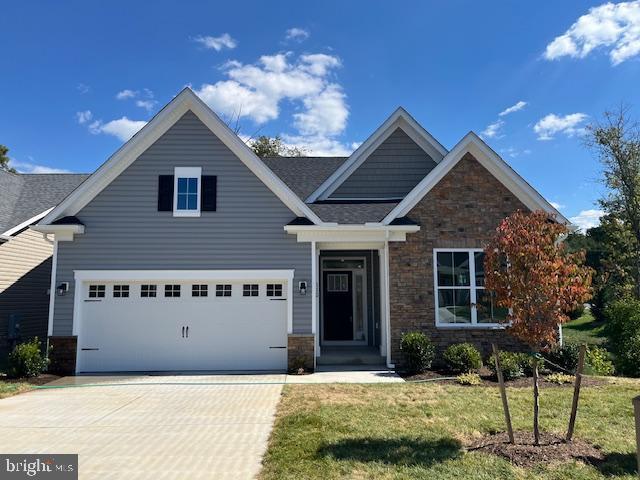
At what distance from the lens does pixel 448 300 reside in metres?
12.3

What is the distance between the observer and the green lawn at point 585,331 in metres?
22.8

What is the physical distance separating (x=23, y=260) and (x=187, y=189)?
295 inches

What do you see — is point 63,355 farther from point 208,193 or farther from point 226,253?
point 208,193

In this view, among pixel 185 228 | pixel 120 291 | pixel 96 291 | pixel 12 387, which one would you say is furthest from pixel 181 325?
pixel 12 387

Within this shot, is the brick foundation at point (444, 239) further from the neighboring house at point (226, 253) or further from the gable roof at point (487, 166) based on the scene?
the gable roof at point (487, 166)

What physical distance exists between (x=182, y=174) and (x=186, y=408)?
654 centimetres

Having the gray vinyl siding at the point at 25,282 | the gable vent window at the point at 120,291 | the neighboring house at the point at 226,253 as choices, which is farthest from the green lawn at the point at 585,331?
the gray vinyl siding at the point at 25,282

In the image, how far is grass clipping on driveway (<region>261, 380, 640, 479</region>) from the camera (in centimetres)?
524

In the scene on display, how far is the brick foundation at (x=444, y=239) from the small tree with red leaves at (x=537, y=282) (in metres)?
6.02

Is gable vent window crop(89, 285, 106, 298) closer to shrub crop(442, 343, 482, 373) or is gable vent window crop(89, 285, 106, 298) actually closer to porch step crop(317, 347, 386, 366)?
porch step crop(317, 347, 386, 366)

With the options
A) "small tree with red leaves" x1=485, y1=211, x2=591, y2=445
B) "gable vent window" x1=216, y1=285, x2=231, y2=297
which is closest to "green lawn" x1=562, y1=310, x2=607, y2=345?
"gable vent window" x1=216, y1=285, x2=231, y2=297

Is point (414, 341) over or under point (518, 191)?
under

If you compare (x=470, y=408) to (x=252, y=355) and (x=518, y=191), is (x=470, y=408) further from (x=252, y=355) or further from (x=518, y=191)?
(x=518, y=191)

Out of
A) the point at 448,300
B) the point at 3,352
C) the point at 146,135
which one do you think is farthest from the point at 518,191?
the point at 3,352
